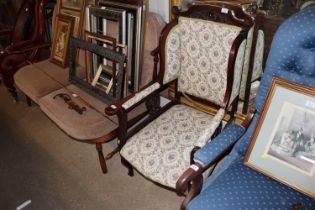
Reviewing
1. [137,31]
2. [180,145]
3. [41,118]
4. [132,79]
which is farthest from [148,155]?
[41,118]

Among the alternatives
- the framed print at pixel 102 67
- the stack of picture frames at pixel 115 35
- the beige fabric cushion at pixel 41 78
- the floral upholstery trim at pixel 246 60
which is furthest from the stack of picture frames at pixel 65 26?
the floral upholstery trim at pixel 246 60

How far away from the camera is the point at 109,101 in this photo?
83.5 inches

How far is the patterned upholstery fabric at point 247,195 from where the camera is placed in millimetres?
1207

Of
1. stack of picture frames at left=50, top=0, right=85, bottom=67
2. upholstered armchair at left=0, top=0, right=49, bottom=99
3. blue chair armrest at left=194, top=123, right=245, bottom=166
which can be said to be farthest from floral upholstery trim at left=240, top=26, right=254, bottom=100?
upholstered armchair at left=0, top=0, right=49, bottom=99

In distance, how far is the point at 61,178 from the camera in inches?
87.6

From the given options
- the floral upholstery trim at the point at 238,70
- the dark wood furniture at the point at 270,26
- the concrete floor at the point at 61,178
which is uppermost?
the dark wood furniture at the point at 270,26

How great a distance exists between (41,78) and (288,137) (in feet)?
7.34

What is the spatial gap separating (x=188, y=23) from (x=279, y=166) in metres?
1.04

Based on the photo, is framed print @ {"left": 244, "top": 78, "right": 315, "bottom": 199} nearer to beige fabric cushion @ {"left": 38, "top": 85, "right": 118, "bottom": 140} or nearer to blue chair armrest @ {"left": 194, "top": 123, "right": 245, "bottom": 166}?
blue chair armrest @ {"left": 194, "top": 123, "right": 245, "bottom": 166}

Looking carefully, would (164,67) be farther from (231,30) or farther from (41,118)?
(41,118)

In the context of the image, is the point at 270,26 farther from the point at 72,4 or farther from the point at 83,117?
the point at 72,4

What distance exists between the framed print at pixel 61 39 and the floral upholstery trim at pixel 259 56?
1.83 metres

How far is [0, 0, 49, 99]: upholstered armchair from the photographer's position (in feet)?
9.56

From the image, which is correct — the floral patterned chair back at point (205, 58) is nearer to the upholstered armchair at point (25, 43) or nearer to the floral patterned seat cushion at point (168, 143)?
the floral patterned seat cushion at point (168, 143)
